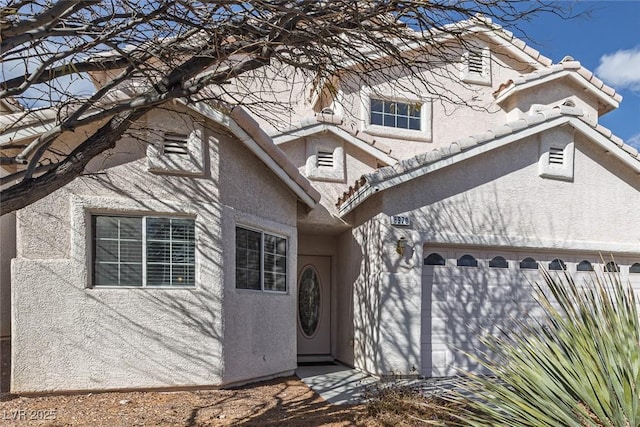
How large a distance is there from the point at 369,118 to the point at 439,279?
588 cm

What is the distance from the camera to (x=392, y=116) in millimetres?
13375

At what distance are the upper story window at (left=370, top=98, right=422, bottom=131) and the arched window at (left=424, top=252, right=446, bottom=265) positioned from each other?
5338mm

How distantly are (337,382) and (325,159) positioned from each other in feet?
17.4

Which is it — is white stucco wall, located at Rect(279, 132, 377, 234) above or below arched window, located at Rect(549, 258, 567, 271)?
above

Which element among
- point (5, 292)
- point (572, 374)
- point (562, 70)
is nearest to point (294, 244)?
point (5, 292)

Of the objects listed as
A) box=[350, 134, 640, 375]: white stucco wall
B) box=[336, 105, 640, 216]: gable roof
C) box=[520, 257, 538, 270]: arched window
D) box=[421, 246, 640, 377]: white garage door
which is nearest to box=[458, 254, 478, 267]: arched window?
box=[421, 246, 640, 377]: white garage door

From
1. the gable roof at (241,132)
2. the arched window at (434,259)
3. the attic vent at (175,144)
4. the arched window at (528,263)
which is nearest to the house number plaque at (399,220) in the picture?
the arched window at (434,259)

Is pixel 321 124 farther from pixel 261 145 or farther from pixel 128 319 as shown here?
pixel 128 319

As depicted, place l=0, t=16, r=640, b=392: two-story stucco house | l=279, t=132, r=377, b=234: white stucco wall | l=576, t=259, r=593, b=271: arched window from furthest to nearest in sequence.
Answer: l=279, t=132, r=377, b=234: white stucco wall, l=576, t=259, r=593, b=271: arched window, l=0, t=16, r=640, b=392: two-story stucco house

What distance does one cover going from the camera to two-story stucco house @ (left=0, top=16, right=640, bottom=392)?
7.23m

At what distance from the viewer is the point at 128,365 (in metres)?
7.25

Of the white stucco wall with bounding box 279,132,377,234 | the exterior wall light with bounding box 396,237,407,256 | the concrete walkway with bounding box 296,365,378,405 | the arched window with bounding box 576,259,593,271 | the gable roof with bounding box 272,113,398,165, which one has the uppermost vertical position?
the gable roof with bounding box 272,113,398,165

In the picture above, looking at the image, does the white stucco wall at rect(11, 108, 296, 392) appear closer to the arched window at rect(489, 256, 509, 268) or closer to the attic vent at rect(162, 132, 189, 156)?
the attic vent at rect(162, 132, 189, 156)

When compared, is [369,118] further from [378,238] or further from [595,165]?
[595,165]
